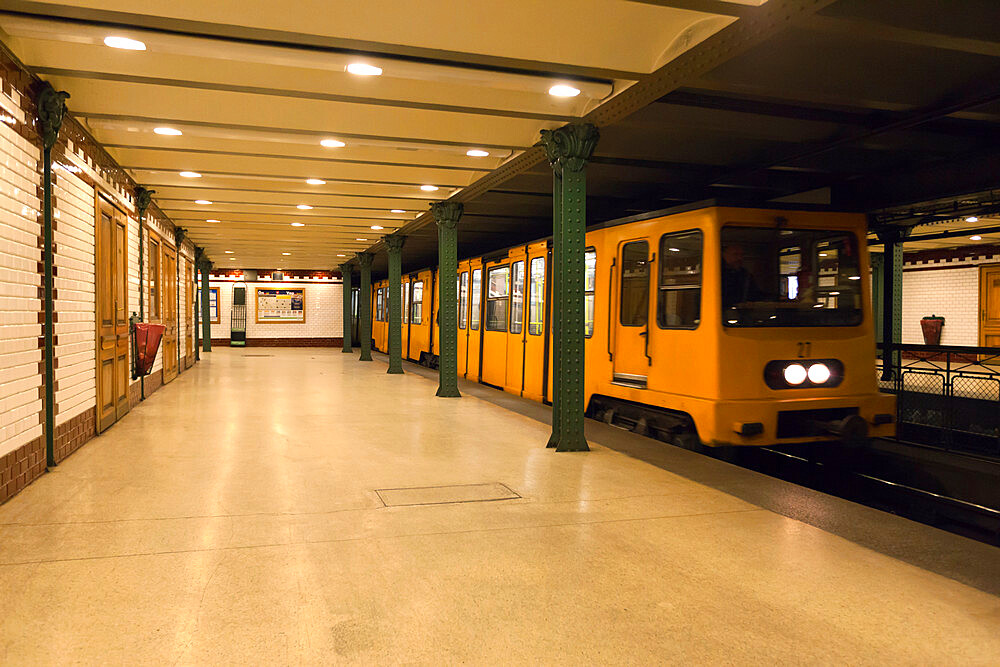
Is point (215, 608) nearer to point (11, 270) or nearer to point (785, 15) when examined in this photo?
point (11, 270)

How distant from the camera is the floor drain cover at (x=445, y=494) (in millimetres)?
4496

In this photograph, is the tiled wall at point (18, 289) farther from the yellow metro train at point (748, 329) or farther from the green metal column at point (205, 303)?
the green metal column at point (205, 303)

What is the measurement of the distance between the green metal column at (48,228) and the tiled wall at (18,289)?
0.41 ft

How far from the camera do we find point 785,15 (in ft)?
12.3

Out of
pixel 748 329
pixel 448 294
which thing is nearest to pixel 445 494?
pixel 748 329

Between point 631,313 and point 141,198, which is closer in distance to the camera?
point 631,313

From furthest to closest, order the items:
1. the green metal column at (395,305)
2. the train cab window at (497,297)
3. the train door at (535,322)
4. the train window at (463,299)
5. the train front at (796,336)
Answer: the green metal column at (395,305) < the train window at (463,299) < the train cab window at (497,297) < the train door at (535,322) < the train front at (796,336)

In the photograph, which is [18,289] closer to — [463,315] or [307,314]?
[463,315]

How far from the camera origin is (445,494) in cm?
467

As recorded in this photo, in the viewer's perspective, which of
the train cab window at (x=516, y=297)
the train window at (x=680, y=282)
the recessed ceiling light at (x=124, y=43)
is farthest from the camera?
the train cab window at (x=516, y=297)

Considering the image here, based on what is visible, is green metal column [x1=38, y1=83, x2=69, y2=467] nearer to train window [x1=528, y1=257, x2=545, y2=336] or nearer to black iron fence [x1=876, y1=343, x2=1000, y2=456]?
train window [x1=528, y1=257, x2=545, y2=336]

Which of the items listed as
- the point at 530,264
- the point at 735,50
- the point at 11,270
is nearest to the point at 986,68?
the point at 735,50

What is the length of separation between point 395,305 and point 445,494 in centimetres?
877

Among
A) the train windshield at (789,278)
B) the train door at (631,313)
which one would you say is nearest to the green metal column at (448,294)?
the train door at (631,313)
